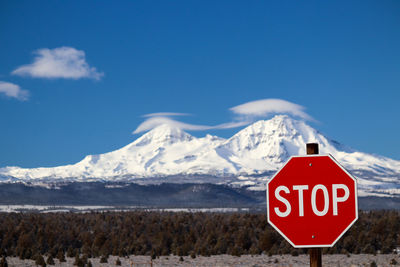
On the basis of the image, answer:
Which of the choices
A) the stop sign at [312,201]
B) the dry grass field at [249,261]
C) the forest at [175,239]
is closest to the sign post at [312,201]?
the stop sign at [312,201]

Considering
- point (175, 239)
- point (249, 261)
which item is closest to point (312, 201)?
point (249, 261)

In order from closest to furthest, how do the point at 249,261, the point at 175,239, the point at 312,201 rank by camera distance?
1. the point at 312,201
2. the point at 249,261
3. the point at 175,239

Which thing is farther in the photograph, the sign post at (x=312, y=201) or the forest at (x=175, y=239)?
the forest at (x=175, y=239)

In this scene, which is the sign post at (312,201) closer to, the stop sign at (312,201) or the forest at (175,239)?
the stop sign at (312,201)

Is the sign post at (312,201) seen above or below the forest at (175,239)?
above

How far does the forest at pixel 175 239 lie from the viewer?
162ft

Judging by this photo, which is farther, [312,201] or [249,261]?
[249,261]

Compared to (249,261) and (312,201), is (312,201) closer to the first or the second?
(312,201)

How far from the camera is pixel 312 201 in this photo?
5930 millimetres

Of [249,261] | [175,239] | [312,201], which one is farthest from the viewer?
[175,239]

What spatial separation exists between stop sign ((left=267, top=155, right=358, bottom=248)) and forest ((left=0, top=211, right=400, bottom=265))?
4036cm

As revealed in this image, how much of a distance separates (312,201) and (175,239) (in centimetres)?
4958

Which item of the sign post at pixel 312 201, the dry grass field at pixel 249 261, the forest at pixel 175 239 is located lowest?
the dry grass field at pixel 249 261

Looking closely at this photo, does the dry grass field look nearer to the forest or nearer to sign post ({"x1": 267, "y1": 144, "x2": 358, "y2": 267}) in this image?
the forest
